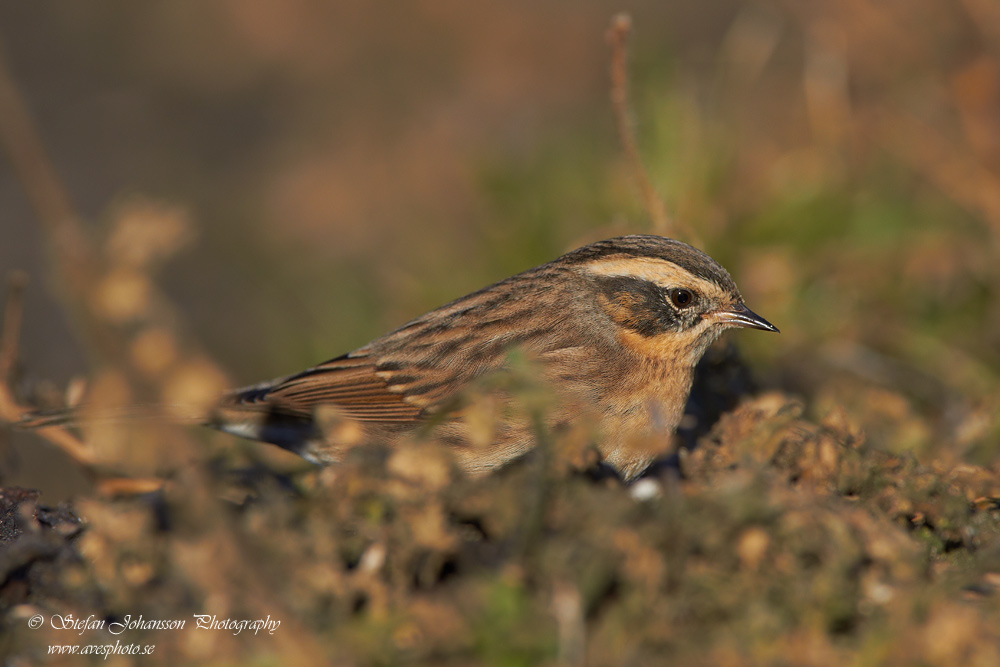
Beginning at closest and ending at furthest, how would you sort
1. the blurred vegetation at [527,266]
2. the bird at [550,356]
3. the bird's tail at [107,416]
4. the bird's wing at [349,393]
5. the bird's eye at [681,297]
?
the blurred vegetation at [527,266]
the bird at [550,356]
the bird's tail at [107,416]
the bird's eye at [681,297]
the bird's wing at [349,393]

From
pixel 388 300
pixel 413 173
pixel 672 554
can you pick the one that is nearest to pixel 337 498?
pixel 672 554

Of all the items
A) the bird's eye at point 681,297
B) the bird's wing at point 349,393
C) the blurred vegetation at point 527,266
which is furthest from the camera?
the bird's wing at point 349,393

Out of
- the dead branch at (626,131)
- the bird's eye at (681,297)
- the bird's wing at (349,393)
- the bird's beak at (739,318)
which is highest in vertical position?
the dead branch at (626,131)

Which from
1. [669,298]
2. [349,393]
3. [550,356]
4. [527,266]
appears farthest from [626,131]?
[527,266]

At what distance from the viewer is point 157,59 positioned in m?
13.8

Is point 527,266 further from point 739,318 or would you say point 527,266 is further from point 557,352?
point 739,318

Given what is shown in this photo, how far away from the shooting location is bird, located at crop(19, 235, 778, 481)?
4652mm

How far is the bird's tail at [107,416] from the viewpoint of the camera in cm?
482

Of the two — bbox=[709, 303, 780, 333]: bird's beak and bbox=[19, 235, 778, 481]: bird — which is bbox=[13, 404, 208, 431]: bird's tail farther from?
bbox=[709, 303, 780, 333]: bird's beak

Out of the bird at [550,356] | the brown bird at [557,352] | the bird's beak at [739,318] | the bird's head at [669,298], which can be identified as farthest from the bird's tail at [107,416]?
the bird's beak at [739,318]

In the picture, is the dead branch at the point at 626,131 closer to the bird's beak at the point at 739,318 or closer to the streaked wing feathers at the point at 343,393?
the bird's beak at the point at 739,318

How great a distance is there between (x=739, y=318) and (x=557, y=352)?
98 cm

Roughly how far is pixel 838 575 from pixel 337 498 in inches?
59.6

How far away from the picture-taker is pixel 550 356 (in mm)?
4848
